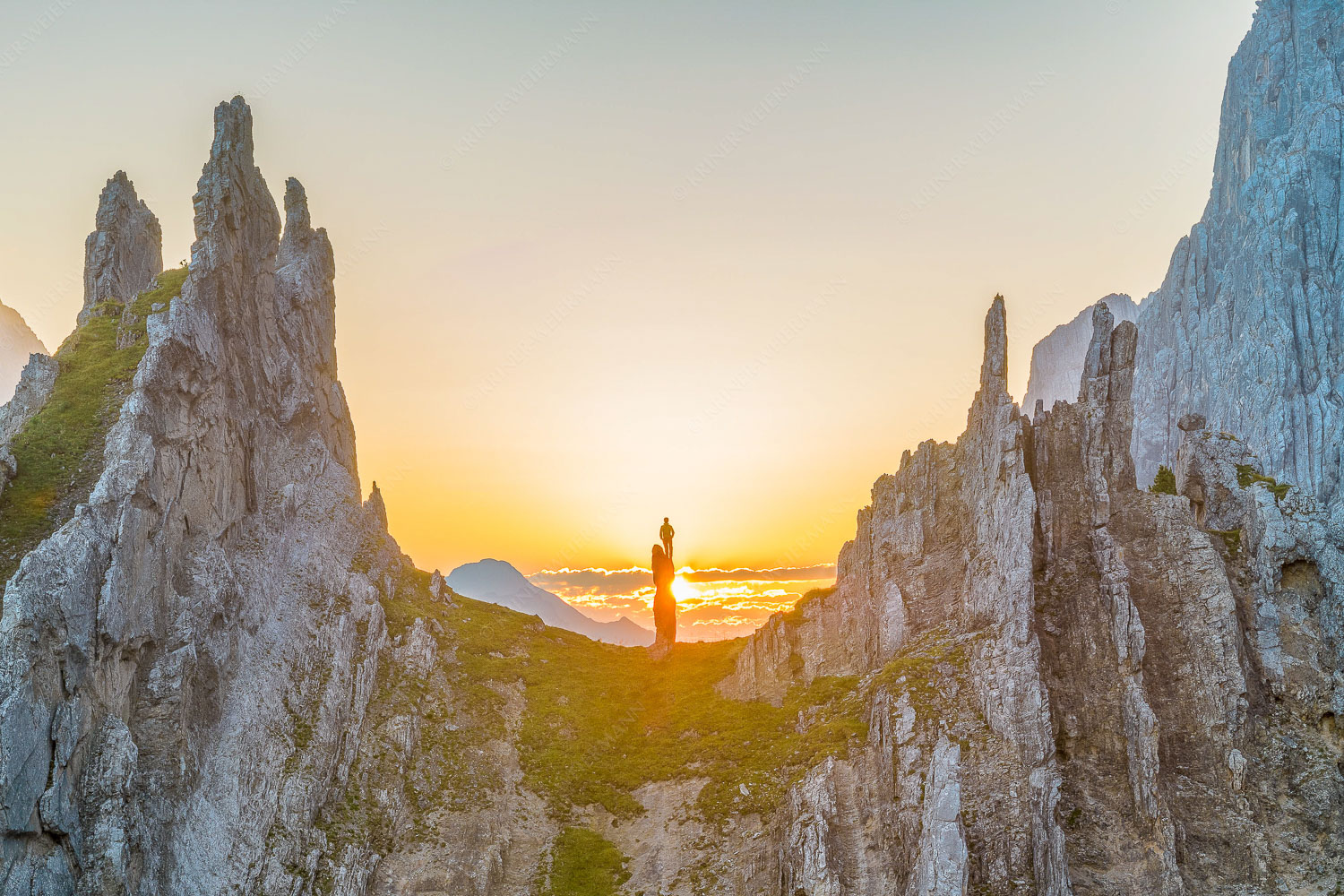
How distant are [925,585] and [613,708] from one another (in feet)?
89.0

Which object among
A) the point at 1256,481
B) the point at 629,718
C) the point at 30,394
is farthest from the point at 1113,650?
the point at 30,394

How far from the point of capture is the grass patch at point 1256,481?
59.1 meters

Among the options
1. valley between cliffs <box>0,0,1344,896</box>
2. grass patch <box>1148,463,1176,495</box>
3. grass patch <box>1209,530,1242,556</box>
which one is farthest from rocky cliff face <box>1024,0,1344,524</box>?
grass patch <box>1209,530,1242,556</box>

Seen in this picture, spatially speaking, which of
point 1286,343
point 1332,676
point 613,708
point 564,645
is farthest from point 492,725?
point 1286,343

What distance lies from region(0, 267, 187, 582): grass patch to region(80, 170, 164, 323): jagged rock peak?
12399 mm

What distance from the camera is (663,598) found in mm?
84188

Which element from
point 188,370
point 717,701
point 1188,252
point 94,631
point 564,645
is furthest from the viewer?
point 1188,252

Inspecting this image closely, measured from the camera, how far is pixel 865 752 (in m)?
54.5

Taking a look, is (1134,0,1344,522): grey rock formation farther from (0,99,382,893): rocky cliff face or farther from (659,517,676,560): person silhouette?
(0,99,382,893): rocky cliff face

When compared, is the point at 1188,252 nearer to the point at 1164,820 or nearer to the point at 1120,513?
the point at 1120,513

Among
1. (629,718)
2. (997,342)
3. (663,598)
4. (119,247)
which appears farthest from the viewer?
(663,598)

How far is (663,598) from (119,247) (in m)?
58.7

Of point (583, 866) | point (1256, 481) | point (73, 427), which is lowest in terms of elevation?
point (583, 866)

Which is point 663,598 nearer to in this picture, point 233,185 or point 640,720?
point 640,720
